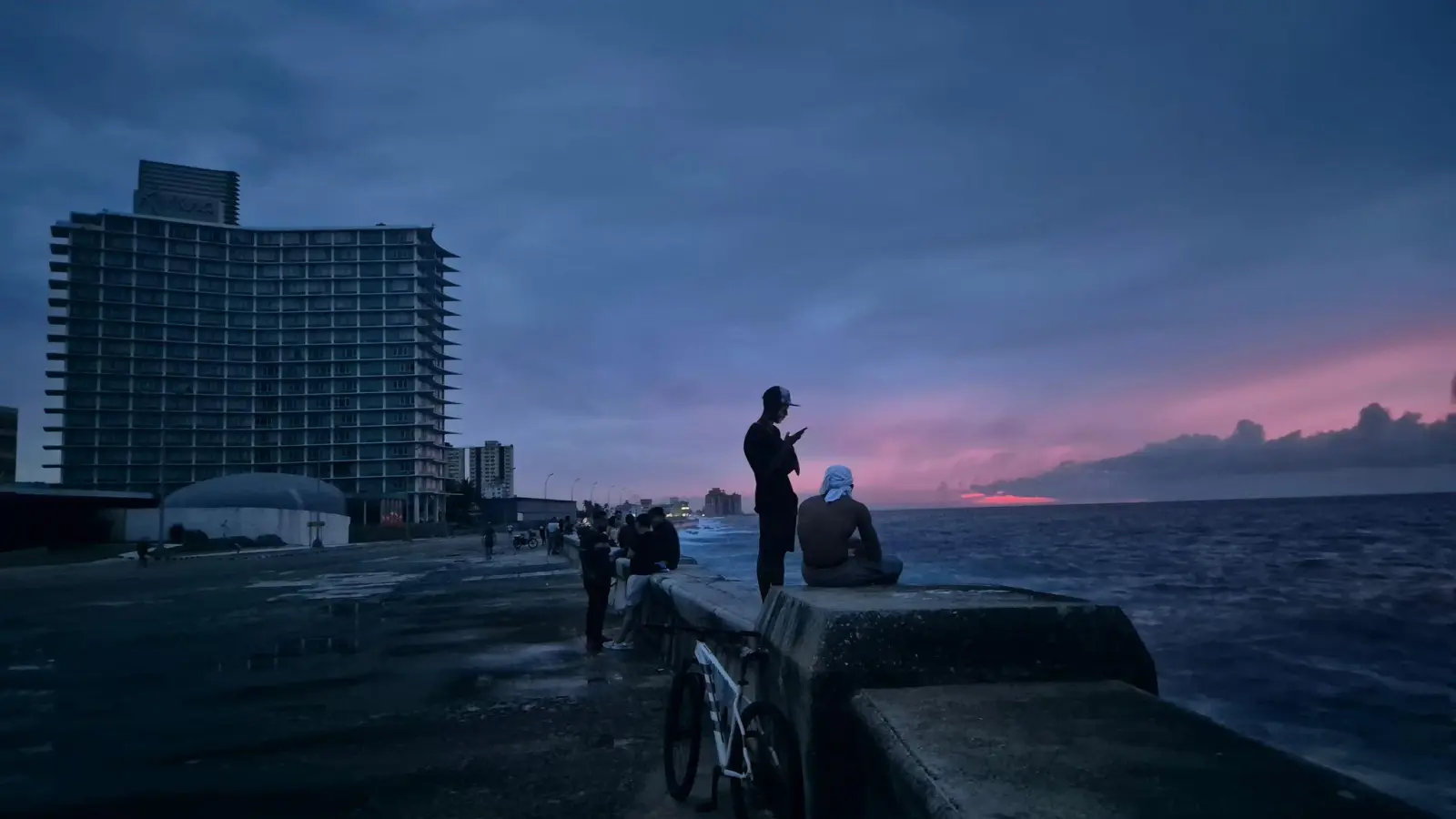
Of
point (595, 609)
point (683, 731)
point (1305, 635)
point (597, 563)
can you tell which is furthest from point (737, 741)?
point (1305, 635)

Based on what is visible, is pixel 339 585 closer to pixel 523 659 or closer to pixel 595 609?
pixel 523 659

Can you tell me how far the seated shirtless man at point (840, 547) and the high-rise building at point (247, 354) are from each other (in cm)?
14582

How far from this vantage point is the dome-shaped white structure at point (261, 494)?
9831 cm

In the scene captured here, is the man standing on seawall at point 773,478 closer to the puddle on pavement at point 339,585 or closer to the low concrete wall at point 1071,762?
the low concrete wall at point 1071,762

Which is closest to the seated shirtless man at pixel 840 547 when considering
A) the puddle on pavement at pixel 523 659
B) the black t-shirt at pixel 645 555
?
the puddle on pavement at pixel 523 659

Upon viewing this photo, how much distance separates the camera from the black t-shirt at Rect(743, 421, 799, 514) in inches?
247

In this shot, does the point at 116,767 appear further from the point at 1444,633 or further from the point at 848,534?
the point at 1444,633

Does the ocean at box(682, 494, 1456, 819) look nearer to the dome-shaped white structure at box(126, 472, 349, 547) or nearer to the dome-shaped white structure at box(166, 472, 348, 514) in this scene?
the dome-shaped white structure at box(126, 472, 349, 547)

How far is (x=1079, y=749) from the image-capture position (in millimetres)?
2635

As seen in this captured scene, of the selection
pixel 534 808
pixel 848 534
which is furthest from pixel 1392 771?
pixel 534 808

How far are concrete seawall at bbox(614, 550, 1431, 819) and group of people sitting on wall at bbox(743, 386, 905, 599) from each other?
82 cm

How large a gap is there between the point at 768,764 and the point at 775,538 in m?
2.39

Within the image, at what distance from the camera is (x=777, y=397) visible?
6383mm

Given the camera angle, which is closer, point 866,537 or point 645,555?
point 866,537
